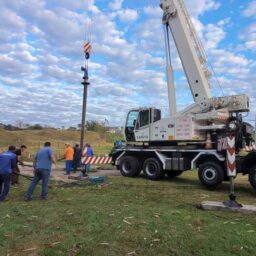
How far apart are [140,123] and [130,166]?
6.77 ft

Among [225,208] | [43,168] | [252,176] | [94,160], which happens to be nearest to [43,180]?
[43,168]

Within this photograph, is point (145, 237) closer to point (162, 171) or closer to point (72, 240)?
point (72, 240)

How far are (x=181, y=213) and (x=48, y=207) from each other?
3263 millimetres

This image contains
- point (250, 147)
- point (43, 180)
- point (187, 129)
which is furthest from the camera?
point (187, 129)

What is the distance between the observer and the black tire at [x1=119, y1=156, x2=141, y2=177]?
743 inches

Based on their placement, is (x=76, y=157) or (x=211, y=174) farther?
(x=76, y=157)

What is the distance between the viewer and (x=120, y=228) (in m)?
7.57

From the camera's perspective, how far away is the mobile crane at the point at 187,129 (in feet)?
50.4

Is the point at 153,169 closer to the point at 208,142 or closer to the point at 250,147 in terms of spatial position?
the point at 208,142

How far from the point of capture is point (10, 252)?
636 centimetres

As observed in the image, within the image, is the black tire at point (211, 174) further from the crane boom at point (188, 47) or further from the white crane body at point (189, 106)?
the crane boom at point (188, 47)

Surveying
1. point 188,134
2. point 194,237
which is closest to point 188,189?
point 188,134

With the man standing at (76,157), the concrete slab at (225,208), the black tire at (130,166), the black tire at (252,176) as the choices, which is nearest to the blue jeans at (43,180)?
the concrete slab at (225,208)

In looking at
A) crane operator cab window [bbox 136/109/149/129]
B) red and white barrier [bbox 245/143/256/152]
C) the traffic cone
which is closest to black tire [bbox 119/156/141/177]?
crane operator cab window [bbox 136/109/149/129]
